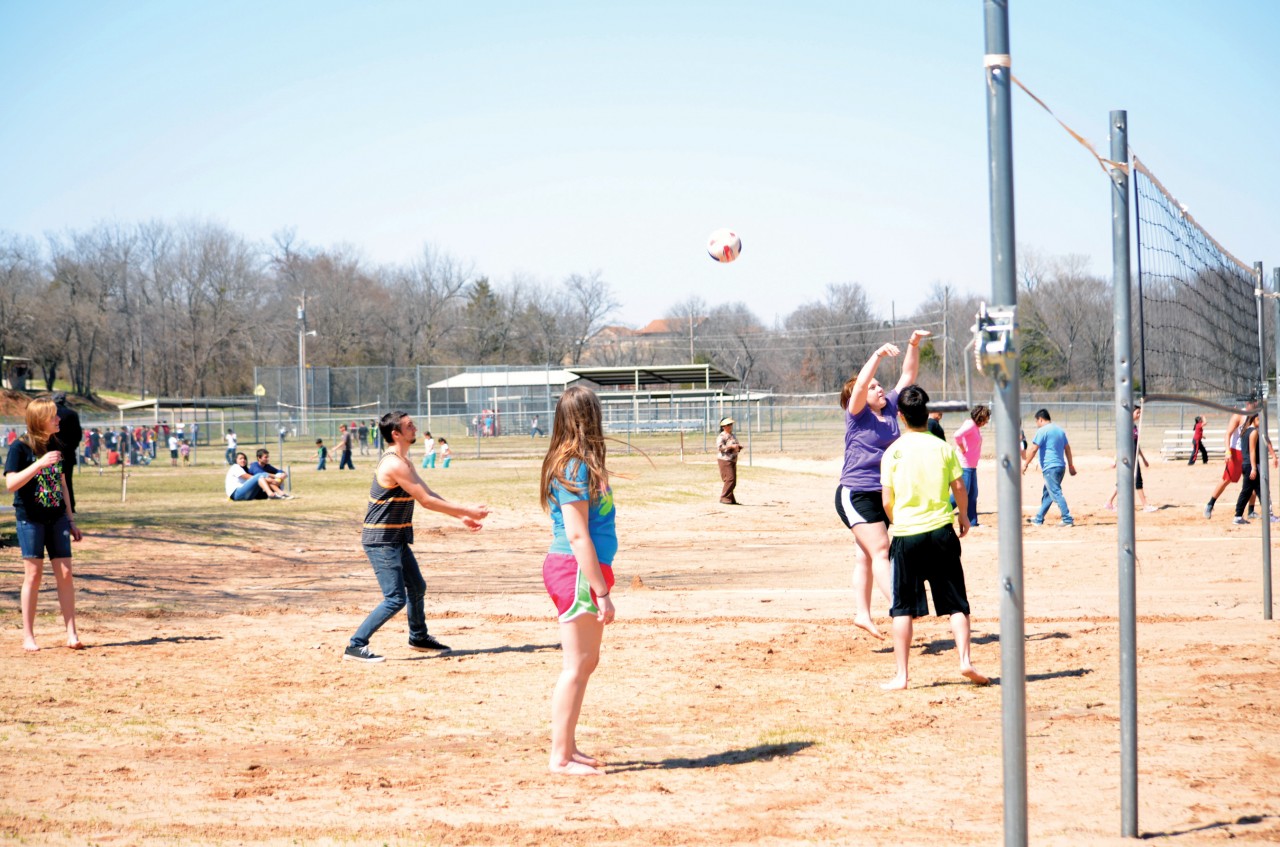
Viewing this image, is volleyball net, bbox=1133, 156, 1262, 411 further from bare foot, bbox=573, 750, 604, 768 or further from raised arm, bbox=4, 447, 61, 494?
raised arm, bbox=4, 447, 61, 494

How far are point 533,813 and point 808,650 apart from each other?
3.86 metres

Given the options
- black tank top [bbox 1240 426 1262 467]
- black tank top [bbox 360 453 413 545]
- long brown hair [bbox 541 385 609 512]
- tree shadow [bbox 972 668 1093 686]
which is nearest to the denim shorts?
black tank top [bbox 360 453 413 545]

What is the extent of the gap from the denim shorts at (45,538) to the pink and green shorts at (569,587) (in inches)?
190

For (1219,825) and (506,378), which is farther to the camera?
(506,378)

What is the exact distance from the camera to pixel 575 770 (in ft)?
17.3

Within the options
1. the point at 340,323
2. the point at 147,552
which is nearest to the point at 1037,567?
the point at 147,552

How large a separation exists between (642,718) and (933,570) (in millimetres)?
1911

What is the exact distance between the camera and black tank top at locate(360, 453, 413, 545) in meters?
8.23

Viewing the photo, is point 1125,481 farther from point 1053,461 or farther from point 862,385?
point 1053,461

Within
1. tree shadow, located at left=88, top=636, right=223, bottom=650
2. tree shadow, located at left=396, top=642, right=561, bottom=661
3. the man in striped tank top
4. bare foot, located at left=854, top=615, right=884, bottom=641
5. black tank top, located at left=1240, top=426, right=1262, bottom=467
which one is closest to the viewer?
bare foot, located at left=854, top=615, right=884, bottom=641

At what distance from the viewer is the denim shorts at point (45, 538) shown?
27.0 feet

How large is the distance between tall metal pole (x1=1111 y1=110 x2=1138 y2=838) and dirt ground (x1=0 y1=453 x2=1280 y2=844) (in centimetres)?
29

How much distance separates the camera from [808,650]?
8.24 meters

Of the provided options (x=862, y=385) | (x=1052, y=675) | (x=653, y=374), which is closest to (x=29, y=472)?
(x=862, y=385)
